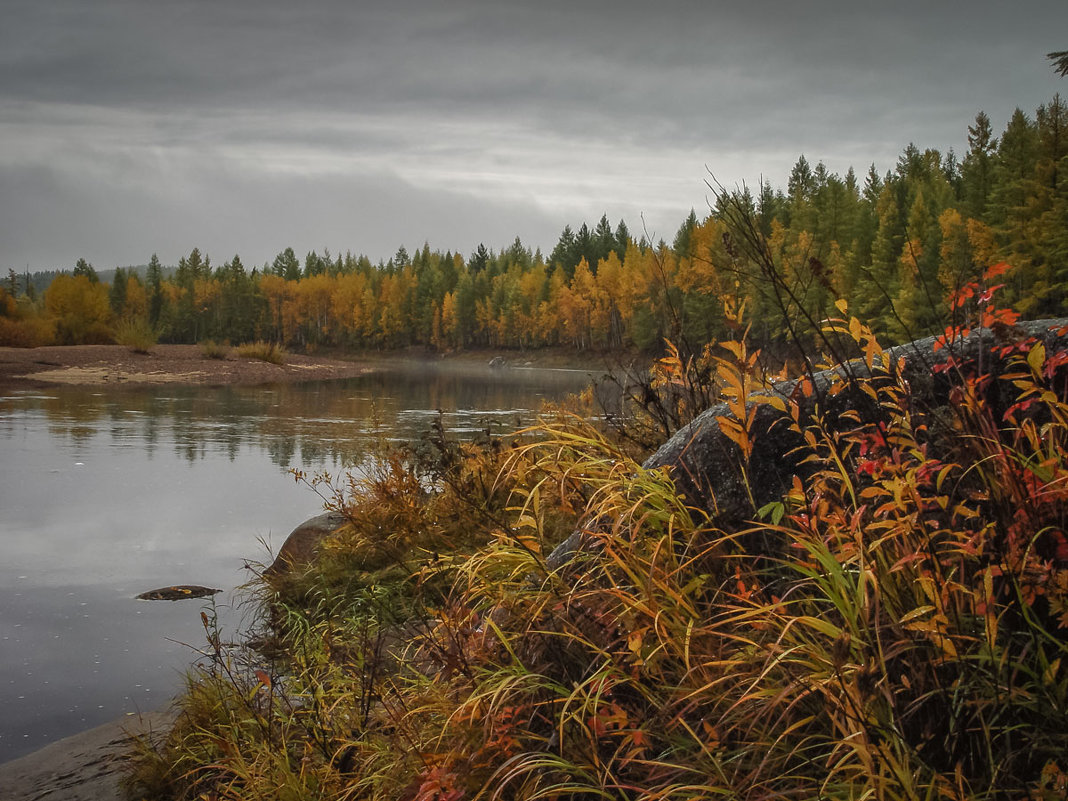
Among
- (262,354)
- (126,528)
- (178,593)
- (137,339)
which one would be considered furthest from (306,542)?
(137,339)

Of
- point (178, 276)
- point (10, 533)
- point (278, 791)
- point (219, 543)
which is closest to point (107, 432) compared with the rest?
point (10, 533)

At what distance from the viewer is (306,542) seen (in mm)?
6910

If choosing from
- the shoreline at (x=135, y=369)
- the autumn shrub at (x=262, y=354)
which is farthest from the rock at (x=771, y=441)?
the autumn shrub at (x=262, y=354)

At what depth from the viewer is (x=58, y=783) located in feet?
11.8

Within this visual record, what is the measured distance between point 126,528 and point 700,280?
35651 millimetres

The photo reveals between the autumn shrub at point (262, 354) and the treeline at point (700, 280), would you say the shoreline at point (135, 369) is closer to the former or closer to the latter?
the autumn shrub at point (262, 354)

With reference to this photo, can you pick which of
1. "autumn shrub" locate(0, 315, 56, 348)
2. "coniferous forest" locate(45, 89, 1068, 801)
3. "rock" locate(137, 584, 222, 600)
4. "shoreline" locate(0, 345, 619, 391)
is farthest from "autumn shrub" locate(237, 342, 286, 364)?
"coniferous forest" locate(45, 89, 1068, 801)

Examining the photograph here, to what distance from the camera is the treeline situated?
373cm

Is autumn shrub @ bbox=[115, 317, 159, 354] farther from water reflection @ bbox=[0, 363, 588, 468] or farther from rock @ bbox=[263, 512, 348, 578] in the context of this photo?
rock @ bbox=[263, 512, 348, 578]

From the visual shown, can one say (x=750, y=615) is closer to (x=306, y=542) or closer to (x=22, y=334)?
(x=306, y=542)

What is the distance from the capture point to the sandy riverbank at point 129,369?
28984 mm

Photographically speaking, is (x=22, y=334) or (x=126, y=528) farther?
(x=22, y=334)

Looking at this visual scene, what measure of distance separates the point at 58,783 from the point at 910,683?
363cm

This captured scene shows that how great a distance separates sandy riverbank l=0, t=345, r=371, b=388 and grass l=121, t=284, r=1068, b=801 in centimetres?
2725
